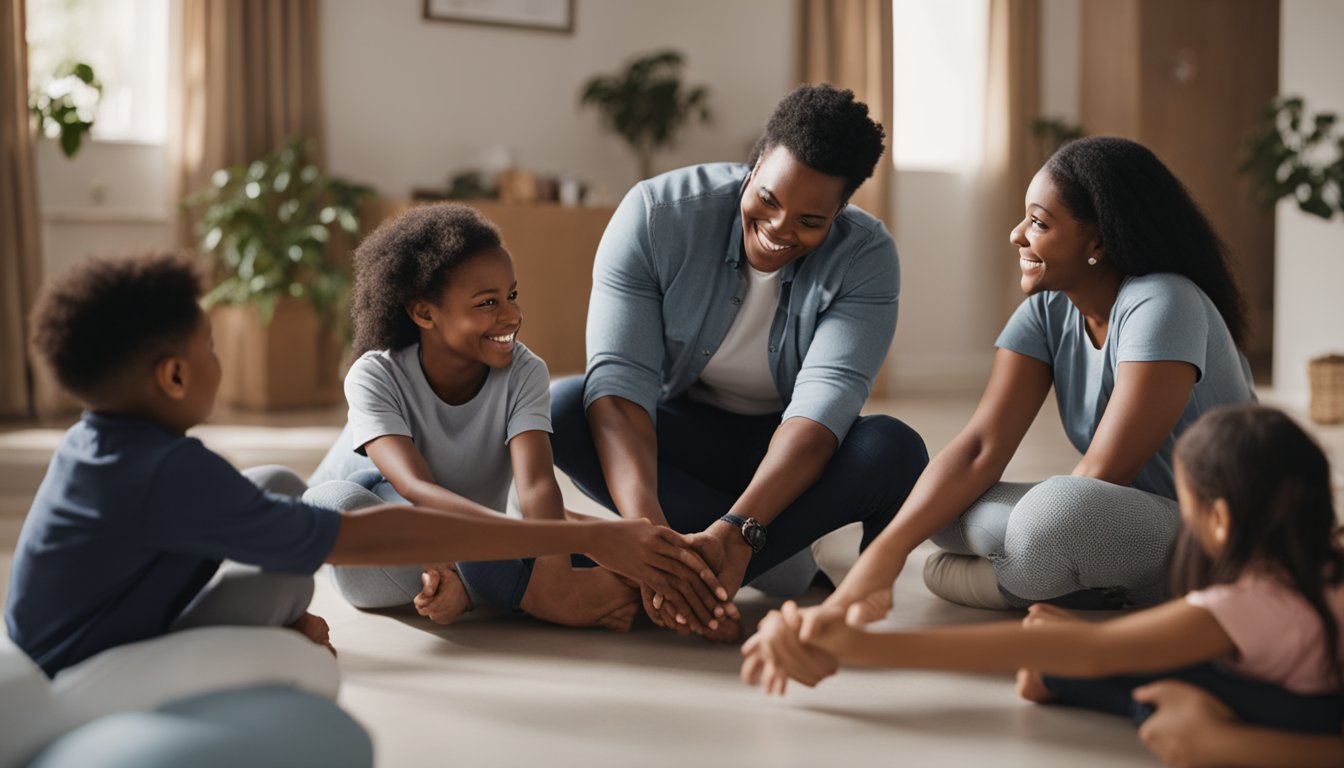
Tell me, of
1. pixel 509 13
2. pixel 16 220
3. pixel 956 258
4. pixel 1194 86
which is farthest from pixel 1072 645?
pixel 1194 86

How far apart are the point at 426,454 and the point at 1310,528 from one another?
1.25 meters

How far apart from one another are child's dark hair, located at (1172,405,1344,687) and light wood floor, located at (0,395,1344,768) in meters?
0.27

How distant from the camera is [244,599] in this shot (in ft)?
4.89

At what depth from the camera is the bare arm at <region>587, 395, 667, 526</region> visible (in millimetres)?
1989

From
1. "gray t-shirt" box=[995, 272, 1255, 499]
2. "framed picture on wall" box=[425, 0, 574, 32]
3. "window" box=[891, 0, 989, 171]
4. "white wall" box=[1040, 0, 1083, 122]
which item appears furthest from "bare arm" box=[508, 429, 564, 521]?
"white wall" box=[1040, 0, 1083, 122]

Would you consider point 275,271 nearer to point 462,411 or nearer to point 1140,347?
point 462,411

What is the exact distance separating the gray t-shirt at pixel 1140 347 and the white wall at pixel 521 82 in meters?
3.84

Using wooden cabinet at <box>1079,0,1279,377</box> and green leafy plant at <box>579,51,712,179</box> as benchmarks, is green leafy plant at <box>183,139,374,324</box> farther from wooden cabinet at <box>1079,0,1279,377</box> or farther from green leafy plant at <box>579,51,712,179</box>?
wooden cabinet at <box>1079,0,1279,377</box>

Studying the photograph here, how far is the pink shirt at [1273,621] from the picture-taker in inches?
54.2

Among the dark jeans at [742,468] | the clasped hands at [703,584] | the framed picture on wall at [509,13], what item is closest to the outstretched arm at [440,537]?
the clasped hands at [703,584]

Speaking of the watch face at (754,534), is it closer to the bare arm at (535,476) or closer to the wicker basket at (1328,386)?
the bare arm at (535,476)

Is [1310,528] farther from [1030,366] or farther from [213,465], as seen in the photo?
[213,465]

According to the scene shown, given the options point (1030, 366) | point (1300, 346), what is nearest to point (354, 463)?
point (1030, 366)

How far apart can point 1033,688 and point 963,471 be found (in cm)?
40
